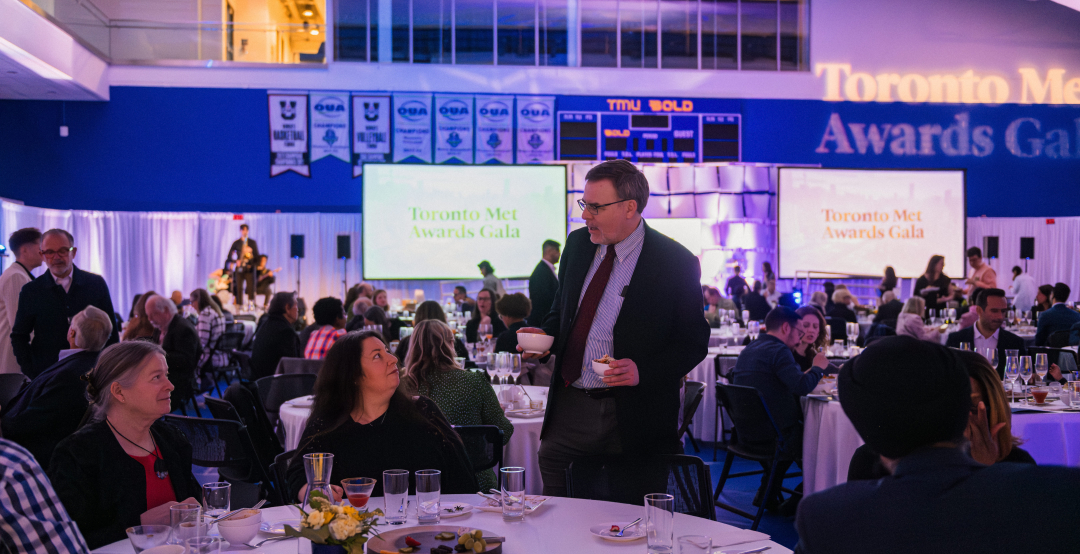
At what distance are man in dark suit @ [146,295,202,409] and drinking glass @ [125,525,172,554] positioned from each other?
422 cm

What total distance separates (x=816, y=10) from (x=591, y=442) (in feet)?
52.6

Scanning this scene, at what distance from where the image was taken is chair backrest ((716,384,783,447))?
464cm

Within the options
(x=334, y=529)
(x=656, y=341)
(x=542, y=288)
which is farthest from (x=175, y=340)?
(x=334, y=529)

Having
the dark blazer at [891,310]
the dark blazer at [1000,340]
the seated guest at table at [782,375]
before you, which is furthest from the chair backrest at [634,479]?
the dark blazer at [891,310]

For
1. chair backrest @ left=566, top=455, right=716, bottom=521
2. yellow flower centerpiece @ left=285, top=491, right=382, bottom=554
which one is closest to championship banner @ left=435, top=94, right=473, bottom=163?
chair backrest @ left=566, top=455, right=716, bottom=521

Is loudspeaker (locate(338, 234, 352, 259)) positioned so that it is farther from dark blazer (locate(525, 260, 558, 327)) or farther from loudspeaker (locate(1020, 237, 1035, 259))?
loudspeaker (locate(1020, 237, 1035, 259))

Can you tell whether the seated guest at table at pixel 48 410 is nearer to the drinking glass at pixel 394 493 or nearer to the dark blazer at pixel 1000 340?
the drinking glass at pixel 394 493

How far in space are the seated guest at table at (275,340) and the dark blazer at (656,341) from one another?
12.7 feet

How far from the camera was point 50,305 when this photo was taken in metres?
5.16

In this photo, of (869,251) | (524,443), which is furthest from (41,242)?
(869,251)

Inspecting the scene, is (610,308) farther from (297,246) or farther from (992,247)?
(992,247)

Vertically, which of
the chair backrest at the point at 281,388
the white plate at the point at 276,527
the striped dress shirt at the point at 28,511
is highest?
the striped dress shirt at the point at 28,511

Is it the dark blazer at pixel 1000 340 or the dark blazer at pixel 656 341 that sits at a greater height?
the dark blazer at pixel 656 341

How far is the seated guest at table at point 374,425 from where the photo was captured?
2621 millimetres
